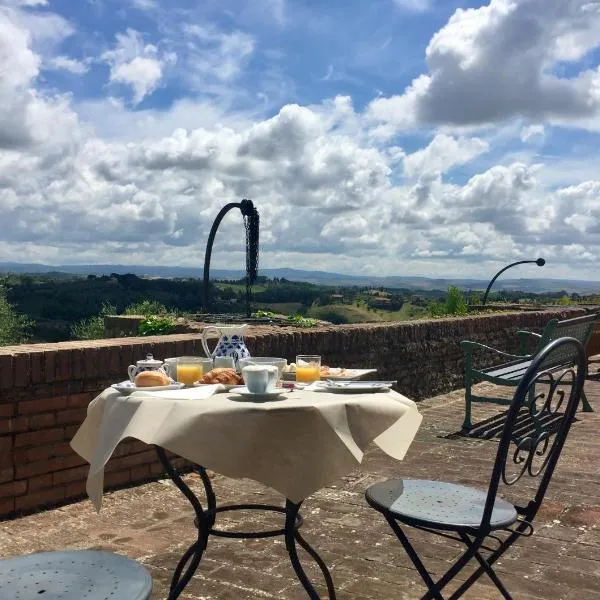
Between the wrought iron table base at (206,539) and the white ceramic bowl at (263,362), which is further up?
the white ceramic bowl at (263,362)

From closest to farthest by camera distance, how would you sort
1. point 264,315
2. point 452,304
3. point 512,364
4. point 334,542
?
1. point 334,542
2. point 512,364
3. point 264,315
4. point 452,304

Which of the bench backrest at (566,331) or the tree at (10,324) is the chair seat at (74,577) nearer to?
the bench backrest at (566,331)

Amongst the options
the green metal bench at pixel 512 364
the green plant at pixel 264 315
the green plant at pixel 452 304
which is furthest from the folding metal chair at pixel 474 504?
the green plant at pixel 452 304

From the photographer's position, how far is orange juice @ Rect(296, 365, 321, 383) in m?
2.91

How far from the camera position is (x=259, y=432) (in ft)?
7.51

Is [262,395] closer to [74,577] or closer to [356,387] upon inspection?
[356,387]

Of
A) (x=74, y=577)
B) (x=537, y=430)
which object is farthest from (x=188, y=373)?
(x=537, y=430)

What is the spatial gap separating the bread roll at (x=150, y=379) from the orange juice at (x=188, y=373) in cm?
10

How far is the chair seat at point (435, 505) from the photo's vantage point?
7.82 ft

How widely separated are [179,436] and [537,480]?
3.22 metres

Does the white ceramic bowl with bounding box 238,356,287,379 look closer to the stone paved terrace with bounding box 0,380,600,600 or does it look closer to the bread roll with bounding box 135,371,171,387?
the bread roll with bounding box 135,371,171,387

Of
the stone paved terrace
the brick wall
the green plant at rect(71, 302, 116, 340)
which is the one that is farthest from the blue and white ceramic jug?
the green plant at rect(71, 302, 116, 340)

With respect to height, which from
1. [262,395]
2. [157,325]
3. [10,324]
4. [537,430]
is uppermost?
[262,395]

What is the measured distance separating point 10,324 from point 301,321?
77.6 feet
